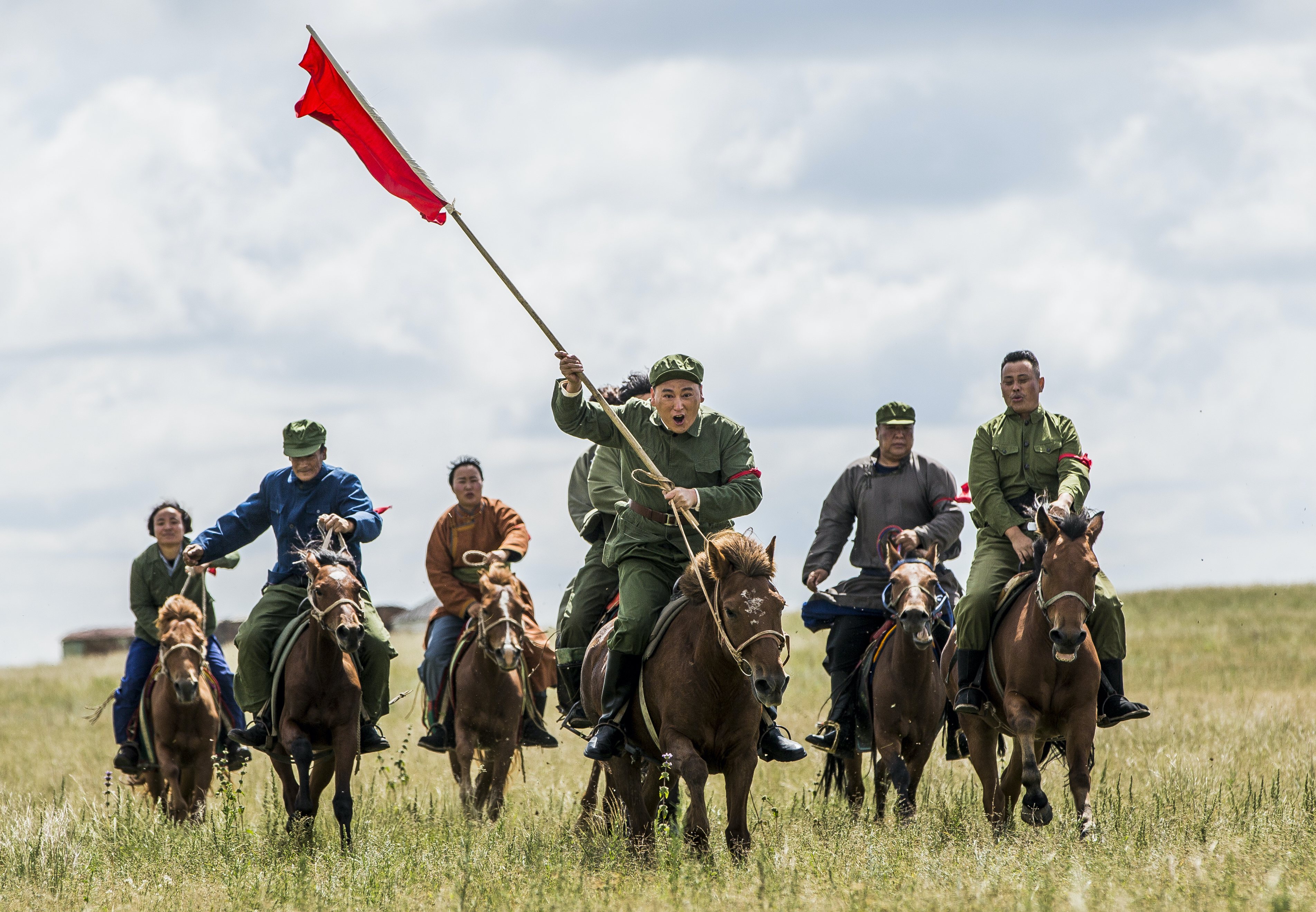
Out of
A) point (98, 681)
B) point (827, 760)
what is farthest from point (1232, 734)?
point (98, 681)

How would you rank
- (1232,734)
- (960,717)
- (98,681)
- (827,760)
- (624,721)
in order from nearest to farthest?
(624,721)
(960,717)
(827,760)
(1232,734)
(98,681)

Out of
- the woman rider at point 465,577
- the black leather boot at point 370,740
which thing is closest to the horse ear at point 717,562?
the black leather boot at point 370,740

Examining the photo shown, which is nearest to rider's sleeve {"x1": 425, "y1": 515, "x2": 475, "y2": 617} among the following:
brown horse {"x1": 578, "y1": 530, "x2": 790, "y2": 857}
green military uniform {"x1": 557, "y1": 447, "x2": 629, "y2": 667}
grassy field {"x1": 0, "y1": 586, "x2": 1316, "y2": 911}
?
grassy field {"x1": 0, "y1": 586, "x2": 1316, "y2": 911}

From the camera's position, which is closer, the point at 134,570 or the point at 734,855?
the point at 734,855

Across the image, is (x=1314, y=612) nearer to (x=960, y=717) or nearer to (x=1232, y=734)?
(x=1232, y=734)

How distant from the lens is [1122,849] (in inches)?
330

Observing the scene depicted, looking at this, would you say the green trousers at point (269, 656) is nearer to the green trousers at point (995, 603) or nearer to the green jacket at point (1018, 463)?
the green trousers at point (995, 603)

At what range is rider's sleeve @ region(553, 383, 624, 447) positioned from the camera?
9.06m

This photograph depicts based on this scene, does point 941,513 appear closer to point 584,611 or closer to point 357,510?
point 584,611

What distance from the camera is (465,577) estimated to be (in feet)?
45.0

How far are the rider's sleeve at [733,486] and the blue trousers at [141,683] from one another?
5907 mm

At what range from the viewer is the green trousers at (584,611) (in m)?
11.2

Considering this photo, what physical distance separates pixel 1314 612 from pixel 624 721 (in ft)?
83.6

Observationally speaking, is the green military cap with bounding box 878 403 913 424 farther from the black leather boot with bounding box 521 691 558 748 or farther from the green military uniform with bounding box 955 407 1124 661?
the black leather boot with bounding box 521 691 558 748
